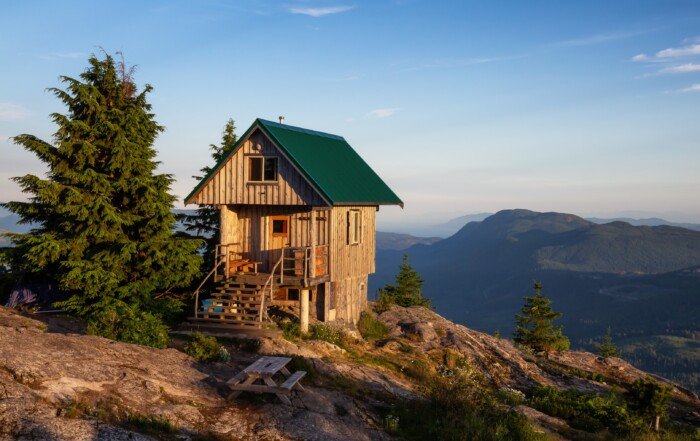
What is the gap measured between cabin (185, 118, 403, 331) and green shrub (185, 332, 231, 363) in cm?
458

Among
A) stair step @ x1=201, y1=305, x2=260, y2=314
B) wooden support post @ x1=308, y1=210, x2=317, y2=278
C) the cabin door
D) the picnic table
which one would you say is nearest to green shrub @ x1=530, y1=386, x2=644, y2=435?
wooden support post @ x1=308, y1=210, x2=317, y2=278

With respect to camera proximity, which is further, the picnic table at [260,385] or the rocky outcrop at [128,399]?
the picnic table at [260,385]

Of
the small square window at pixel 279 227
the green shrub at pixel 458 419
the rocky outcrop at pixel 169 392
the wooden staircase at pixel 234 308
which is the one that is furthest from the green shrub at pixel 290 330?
the green shrub at pixel 458 419

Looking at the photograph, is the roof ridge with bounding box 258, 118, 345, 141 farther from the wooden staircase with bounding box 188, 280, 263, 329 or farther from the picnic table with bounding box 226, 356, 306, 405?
the picnic table with bounding box 226, 356, 306, 405

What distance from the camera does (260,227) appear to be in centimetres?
2739

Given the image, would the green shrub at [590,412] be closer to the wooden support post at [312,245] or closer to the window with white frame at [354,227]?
the wooden support post at [312,245]

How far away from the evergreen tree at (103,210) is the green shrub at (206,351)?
5100mm

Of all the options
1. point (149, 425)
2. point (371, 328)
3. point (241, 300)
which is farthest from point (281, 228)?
point (149, 425)

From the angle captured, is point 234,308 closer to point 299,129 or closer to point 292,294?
point 292,294

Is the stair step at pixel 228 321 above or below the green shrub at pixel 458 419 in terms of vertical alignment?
above

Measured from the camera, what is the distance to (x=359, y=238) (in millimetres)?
29422

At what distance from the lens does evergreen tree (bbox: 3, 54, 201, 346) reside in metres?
22.9

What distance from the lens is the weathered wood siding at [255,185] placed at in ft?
82.6

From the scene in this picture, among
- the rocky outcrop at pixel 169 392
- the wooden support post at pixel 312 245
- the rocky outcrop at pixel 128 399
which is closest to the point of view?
the rocky outcrop at pixel 128 399
